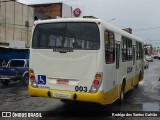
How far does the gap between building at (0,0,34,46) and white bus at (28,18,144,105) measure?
2245 centimetres


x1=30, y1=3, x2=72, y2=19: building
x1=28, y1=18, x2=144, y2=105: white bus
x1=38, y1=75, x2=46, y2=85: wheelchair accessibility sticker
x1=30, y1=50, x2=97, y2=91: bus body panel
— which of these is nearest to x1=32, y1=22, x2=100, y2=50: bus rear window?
x1=28, y1=18, x2=144, y2=105: white bus

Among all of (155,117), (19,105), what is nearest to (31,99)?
(19,105)

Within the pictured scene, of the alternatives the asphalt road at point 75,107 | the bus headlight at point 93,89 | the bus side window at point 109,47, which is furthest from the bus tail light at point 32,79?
the bus side window at point 109,47

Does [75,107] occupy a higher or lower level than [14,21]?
lower

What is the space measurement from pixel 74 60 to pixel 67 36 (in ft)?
2.73

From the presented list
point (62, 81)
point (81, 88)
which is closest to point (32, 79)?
point (62, 81)

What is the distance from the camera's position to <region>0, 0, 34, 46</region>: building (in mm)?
32156

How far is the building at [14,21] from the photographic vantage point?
3216 centimetres

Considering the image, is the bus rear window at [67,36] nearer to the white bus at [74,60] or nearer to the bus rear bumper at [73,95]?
the white bus at [74,60]

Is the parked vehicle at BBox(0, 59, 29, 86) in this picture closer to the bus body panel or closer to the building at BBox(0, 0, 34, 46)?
the bus body panel

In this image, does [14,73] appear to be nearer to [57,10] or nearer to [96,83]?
[96,83]

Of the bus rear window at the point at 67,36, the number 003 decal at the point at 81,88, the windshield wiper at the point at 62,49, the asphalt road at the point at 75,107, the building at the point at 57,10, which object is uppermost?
the building at the point at 57,10

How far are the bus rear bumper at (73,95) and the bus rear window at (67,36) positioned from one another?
136cm

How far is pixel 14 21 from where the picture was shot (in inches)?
1356
